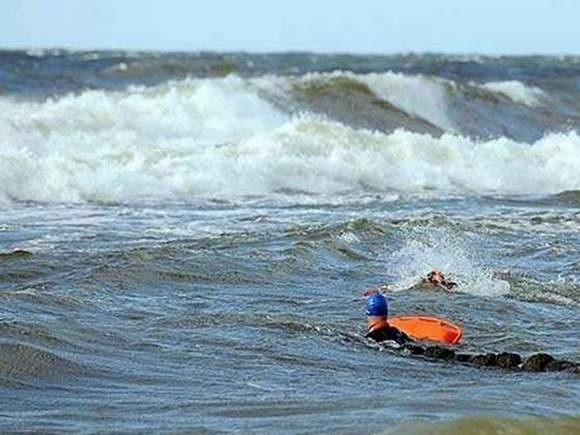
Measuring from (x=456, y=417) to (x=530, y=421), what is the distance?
15.8 inches

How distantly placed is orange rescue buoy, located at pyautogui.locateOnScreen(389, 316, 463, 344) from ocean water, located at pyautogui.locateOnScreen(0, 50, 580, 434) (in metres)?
0.26

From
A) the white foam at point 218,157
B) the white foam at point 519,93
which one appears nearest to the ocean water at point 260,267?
the white foam at point 218,157

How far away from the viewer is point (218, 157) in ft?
76.2

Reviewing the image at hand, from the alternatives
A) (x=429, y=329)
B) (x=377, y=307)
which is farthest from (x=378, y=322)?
(x=429, y=329)

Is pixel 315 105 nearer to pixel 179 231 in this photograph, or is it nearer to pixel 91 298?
pixel 179 231

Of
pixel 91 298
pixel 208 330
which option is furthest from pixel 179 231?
pixel 208 330

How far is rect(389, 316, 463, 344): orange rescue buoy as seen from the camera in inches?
420

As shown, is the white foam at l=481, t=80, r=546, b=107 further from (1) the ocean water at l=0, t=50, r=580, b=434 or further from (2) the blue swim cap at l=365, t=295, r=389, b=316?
(2) the blue swim cap at l=365, t=295, r=389, b=316

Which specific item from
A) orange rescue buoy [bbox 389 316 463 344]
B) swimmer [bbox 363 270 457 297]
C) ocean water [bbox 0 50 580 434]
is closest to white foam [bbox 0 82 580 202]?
ocean water [bbox 0 50 580 434]

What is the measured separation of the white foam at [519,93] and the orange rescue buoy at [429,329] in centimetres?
3146

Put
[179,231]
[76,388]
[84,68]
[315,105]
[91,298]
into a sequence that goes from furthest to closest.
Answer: [84,68], [315,105], [179,231], [91,298], [76,388]

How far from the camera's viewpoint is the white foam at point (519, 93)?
4222 centimetres

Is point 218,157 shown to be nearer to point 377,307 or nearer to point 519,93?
point 377,307

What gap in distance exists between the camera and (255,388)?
894 centimetres
